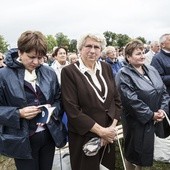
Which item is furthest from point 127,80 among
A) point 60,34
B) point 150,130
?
point 60,34

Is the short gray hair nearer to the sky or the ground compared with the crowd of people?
nearer to the sky

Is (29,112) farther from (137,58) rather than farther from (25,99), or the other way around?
(137,58)

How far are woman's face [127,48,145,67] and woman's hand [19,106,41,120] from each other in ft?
4.83

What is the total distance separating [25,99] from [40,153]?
588mm

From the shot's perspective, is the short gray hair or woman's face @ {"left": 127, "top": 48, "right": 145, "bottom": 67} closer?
the short gray hair

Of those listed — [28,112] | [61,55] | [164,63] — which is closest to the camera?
[28,112]

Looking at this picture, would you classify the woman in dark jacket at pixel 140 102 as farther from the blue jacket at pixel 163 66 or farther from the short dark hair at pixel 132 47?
the blue jacket at pixel 163 66

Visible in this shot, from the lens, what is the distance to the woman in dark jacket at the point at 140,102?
11.3 ft

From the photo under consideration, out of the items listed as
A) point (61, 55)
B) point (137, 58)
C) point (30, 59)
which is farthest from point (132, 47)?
point (61, 55)

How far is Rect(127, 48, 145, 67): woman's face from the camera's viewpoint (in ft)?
11.6

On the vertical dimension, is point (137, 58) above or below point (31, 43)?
below

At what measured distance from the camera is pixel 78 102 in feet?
9.48

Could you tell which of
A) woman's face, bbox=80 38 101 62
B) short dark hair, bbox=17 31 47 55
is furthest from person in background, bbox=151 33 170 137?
short dark hair, bbox=17 31 47 55

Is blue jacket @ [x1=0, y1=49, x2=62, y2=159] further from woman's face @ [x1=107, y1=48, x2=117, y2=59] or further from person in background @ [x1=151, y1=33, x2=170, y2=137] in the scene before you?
woman's face @ [x1=107, y1=48, x2=117, y2=59]
